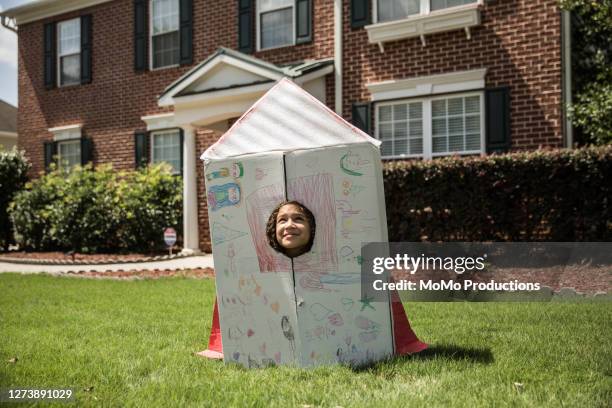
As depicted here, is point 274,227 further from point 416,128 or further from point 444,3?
point 444,3

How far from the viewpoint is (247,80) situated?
1106cm

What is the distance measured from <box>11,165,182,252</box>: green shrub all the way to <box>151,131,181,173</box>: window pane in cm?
77

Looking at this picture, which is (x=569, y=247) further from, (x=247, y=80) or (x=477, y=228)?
(x=247, y=80)

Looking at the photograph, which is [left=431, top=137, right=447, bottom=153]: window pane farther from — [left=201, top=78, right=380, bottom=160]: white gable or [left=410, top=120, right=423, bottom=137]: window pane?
[left=201, top=78, right=380, bottom=160]: white gable

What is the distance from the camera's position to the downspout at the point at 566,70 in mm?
9508

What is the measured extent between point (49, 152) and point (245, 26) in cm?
693

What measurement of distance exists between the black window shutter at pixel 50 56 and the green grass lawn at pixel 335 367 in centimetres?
1168

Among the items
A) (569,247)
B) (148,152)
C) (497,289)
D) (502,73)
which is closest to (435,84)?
(502,73)

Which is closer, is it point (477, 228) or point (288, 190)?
point (288, 190)

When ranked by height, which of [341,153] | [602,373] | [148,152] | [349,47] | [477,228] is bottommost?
[602,373]

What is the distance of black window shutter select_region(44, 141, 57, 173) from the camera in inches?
631

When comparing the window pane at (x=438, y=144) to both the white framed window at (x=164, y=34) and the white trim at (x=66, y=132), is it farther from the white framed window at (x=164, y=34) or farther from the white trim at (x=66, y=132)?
the white trim at (x=66, y=132)

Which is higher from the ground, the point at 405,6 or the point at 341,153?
the point at 405,6

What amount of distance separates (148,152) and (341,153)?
38.1 feet
